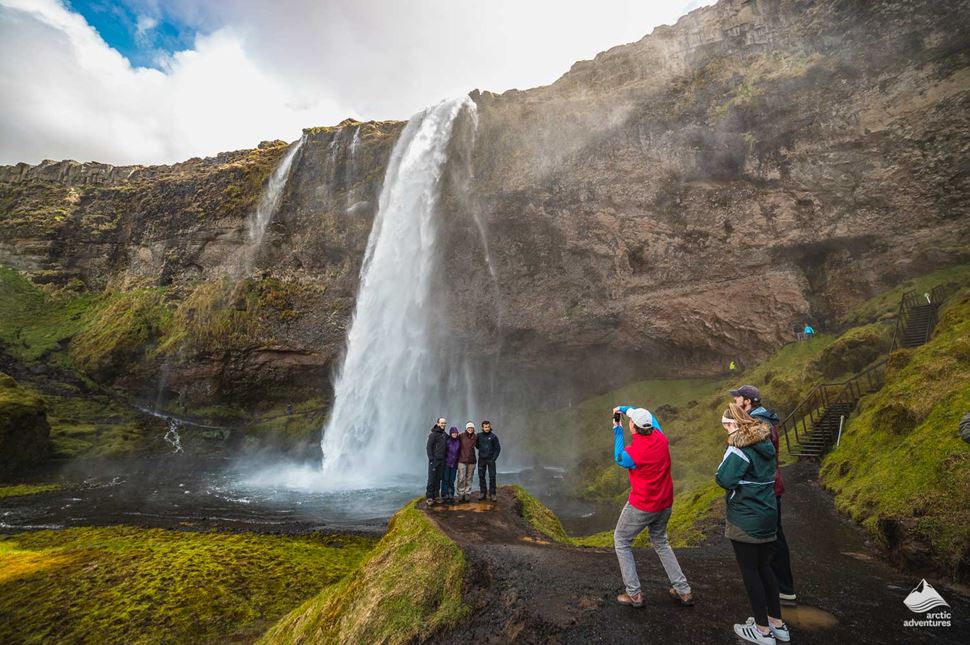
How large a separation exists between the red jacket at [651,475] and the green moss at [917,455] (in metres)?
4.46

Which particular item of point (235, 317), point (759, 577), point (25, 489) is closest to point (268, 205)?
point (235, 317)

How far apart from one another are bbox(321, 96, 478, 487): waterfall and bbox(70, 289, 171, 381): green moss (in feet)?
82.7

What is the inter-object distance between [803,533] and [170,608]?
1321 cm

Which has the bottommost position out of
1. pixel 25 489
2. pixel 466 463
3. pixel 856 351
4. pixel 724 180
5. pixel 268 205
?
pixel 25 489

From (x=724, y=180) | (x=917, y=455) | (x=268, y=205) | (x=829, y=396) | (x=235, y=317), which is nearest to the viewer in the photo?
(x=917, y=455)

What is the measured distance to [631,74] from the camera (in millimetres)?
35406

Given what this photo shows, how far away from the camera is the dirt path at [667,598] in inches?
176

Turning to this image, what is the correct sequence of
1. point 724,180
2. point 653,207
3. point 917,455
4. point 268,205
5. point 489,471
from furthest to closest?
point 268,205 < point 653,207 < point 724,180 < point 489,471 < point 917,455

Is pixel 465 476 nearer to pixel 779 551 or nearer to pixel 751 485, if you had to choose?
pixel 779 551

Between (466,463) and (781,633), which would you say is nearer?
(781,633)

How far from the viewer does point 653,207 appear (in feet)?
107

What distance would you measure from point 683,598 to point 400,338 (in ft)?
110

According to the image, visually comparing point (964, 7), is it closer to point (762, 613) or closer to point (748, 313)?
point (748, 313)

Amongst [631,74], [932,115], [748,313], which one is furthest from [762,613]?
[631,74]
